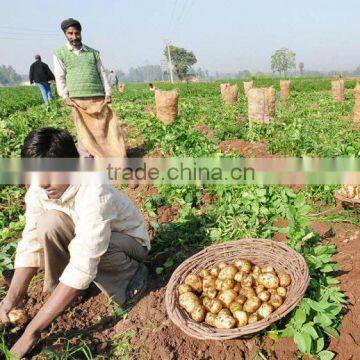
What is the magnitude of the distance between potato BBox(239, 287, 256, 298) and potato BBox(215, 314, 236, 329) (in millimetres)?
219

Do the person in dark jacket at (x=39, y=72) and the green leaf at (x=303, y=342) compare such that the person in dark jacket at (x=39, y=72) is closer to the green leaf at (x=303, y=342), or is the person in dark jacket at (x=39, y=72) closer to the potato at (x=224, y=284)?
the potato at (x=224, y=284)

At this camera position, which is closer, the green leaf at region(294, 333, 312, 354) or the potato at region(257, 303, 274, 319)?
the green leaf at region(294, 333, 312, 354)

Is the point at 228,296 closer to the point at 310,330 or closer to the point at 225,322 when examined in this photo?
the point at 225,322

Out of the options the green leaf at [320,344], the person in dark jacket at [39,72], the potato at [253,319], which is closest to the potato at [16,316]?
the potato at [253,319]

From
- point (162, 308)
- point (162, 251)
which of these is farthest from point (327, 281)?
point (162, 251)

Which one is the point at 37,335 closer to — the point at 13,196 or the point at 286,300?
the point at 286,300

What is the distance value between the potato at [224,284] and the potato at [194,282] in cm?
11

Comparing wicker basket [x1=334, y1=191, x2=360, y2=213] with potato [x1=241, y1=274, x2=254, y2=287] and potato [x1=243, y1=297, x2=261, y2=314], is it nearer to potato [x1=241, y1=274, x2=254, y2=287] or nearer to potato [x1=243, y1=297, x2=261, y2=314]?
potato [x1=241, y1=274, x2=254, y2=287]

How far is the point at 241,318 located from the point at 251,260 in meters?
0.51

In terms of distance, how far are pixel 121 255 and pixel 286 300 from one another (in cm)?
101

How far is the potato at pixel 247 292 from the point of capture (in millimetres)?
2294

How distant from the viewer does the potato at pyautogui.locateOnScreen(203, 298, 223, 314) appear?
2.23 m

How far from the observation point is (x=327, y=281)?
2334 mm

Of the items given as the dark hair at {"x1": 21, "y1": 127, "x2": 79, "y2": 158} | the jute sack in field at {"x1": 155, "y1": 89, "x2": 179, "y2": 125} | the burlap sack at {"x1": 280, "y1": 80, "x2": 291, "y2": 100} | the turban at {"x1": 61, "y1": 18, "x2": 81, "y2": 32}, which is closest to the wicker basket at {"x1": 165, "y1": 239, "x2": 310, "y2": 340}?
the dark hair at {"x1": 21, "y1": 127, "x2": 79, "y2": 158}
